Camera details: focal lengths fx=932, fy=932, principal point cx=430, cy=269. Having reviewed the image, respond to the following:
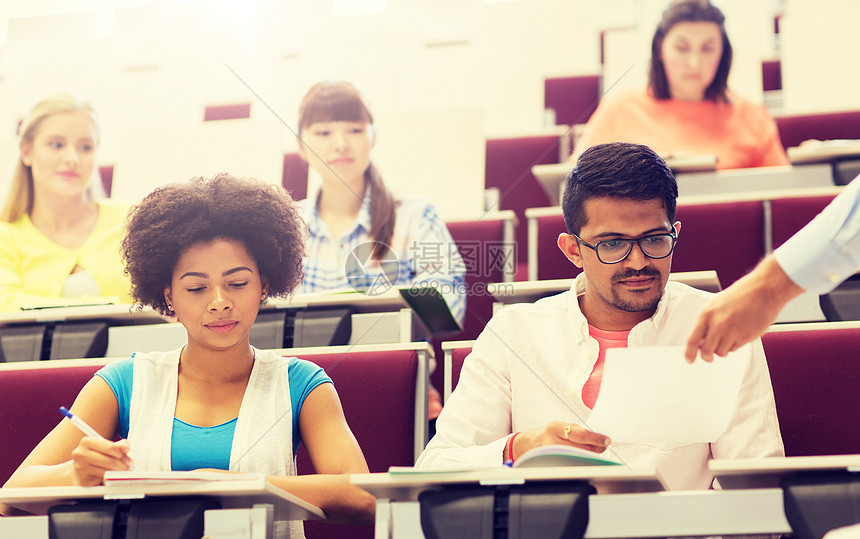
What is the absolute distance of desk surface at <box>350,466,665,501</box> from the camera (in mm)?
496

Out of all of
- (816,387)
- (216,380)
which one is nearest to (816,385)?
(816,387)

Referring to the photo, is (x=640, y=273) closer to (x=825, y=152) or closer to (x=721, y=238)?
(x=721, y=238)

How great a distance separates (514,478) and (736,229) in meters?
A: 0.64

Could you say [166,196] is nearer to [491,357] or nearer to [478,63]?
[491,357]

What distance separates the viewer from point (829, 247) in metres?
0.50

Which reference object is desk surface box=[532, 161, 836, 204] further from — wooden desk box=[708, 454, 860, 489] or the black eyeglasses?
wooden desk box=[708, 454, 860, 489]

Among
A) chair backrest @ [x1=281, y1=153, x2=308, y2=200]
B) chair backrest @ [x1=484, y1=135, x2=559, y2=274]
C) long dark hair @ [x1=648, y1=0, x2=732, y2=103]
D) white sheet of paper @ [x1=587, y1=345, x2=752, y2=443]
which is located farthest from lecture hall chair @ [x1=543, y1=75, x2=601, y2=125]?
white sheet of paper @ [x1=587, y1=345, x2=752, y2=443]

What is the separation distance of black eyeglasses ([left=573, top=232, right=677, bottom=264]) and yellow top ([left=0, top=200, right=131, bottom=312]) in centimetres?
65

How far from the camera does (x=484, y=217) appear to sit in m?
1.21

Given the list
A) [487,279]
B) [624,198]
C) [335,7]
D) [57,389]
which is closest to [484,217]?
[487,279]

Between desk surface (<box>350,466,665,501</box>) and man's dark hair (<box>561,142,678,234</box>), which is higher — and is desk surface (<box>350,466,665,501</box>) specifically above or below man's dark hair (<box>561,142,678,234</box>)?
below

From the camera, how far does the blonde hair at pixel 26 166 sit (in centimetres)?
126

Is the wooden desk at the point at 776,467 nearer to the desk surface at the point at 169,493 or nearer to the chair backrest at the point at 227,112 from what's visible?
the desk surface at the point at 169,493

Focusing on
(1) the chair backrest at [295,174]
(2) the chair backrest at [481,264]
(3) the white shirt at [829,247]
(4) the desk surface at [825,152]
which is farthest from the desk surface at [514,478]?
(1) the chair backrest at [295,174]
